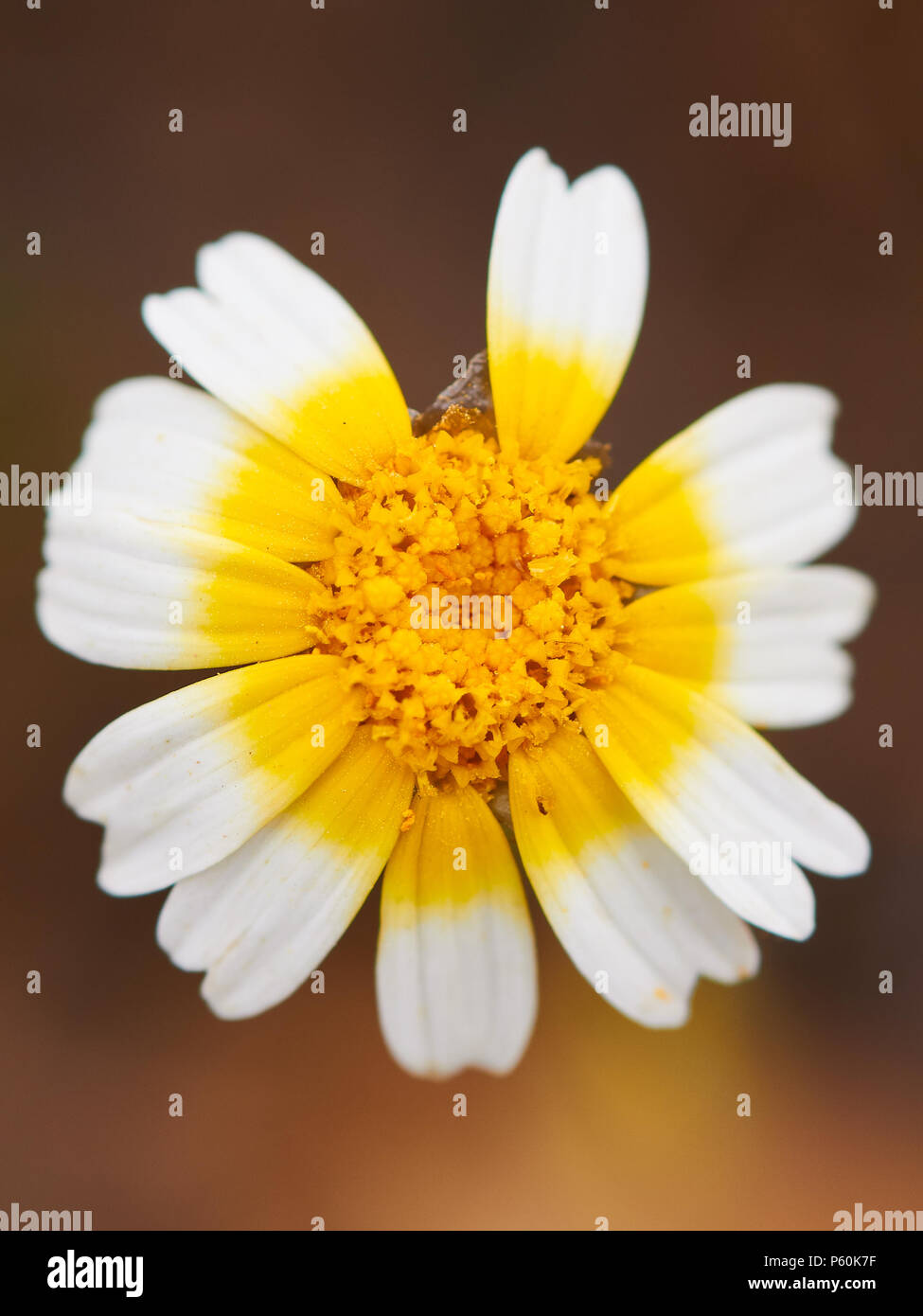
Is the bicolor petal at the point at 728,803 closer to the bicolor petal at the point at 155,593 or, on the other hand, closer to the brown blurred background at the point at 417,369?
the bicolor petal at the point at 155,593

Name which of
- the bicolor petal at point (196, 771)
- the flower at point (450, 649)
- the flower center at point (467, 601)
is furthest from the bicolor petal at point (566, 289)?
the bicolor petal at point (196, 771)

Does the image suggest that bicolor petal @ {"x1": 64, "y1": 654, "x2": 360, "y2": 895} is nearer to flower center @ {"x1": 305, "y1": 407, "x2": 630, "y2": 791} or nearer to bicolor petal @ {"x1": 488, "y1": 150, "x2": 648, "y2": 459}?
flower center @ {"x1": 305, "y1": 407, "x2": 630, "y2": 791}

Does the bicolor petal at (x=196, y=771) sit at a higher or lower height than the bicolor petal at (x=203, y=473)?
lower

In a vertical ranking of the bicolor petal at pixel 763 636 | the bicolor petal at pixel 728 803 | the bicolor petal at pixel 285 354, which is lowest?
the bicolor petal at pixel 728 803

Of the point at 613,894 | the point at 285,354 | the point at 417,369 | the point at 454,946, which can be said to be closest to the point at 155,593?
the point at 285,354

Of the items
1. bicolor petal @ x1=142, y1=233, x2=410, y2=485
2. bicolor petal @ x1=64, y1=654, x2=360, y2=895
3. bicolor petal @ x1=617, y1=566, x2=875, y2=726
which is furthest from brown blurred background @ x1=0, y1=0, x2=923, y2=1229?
bicolor petal @ x1=617, y1=566, x2=875, y2=726

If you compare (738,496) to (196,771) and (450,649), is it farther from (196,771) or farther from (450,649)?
(196,771)
